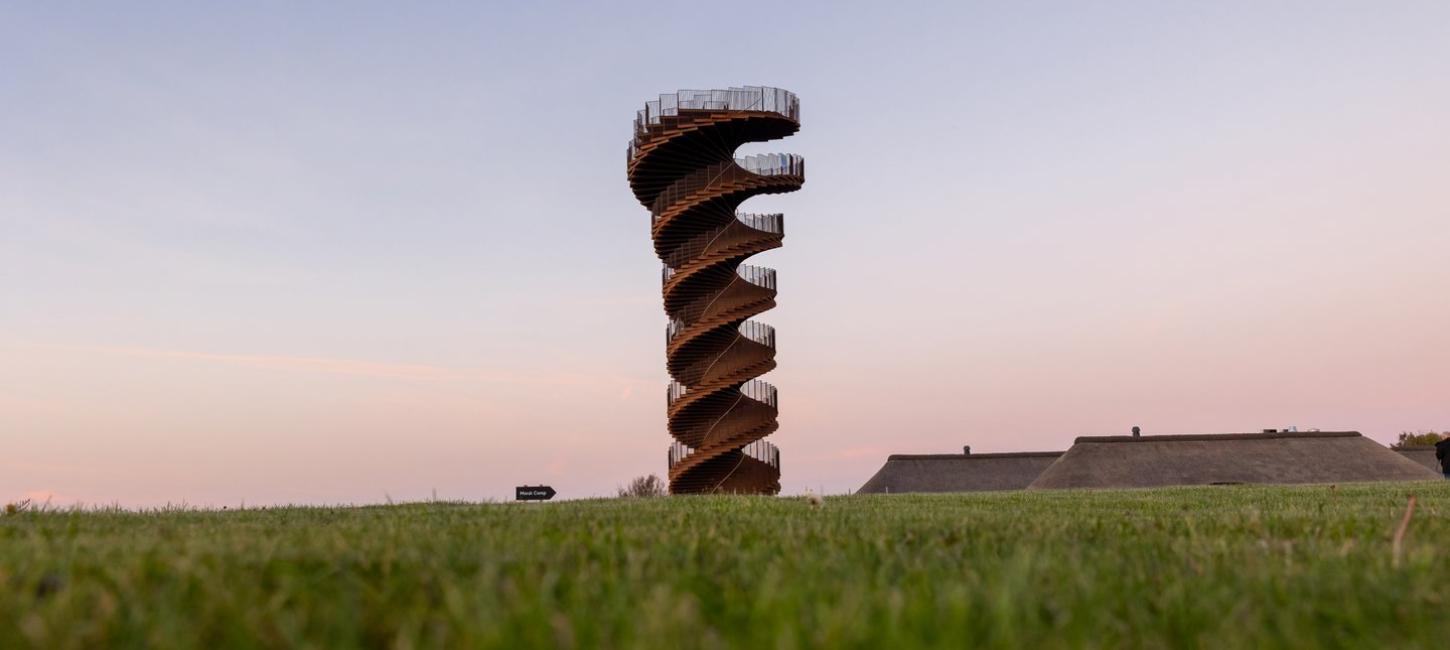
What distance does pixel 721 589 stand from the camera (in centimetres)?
363

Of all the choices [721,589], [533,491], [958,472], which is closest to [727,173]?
[533,491]

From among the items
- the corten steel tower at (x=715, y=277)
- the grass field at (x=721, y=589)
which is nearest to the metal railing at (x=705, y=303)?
the corten steel tower at (x=715, y=277)

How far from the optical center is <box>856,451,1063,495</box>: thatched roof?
48.0 metres

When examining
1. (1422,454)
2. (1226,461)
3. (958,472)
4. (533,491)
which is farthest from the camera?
(1422,454)

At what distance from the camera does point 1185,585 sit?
153 inches

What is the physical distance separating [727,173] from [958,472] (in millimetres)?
20315

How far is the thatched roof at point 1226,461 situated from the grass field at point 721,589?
33.8 metres

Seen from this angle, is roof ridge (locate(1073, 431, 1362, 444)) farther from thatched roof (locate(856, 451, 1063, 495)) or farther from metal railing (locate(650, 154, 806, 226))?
metal railing (locate(650, 154, 806, 226))

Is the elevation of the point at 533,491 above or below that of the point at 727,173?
below

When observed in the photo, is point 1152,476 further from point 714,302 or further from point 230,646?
point 230,646

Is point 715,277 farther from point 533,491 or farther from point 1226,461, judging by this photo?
point 1226,461

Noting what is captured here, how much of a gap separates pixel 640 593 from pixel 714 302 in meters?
33.0

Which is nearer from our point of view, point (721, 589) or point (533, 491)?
point (721, 589)

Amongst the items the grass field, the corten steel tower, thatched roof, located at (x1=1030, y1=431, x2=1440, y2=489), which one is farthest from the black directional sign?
the grass field
